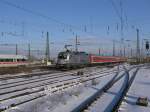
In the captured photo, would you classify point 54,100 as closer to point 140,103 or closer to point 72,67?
point 140,103

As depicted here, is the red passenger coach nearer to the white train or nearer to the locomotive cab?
the locomotive cab

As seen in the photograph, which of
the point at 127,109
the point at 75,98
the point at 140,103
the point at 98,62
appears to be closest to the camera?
the point at 127,109

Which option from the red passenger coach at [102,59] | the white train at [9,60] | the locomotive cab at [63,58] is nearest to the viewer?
the locomotive cab at [63,58]

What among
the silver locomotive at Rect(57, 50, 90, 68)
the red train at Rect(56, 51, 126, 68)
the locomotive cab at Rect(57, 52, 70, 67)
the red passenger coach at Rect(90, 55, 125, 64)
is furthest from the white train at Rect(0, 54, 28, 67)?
the silver locomotive at Rect(57, 50, 90, 68)

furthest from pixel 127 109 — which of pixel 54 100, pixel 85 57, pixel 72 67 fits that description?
pixel 85 57

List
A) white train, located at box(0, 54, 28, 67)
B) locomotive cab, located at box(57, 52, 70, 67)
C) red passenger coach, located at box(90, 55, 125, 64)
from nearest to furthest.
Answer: locomotive cab, located at box(57, 52, 70, 67)
red passenger coach, located at box(90, 55, 125, 64)
white train, located at box(0, 54, 28, 67)

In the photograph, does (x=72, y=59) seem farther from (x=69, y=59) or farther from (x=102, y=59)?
(x=102, y=59)

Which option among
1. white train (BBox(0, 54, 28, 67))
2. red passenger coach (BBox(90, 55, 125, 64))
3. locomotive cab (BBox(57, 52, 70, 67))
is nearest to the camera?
locomotive cab (BBox(57, 52, 70, 67))

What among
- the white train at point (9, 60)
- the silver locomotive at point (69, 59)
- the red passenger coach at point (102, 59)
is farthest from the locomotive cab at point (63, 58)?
the white train at point (9, 60)

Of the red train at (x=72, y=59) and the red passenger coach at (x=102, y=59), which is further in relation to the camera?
the red passenger coach at (x=102, y=59)

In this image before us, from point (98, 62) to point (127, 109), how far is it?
177 feet

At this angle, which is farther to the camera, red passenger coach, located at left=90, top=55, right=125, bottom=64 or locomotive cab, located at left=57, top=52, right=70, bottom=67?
red passenger coach, located at left=90, top=55, right=125, bottom=64

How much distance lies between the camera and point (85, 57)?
54688 millimetres

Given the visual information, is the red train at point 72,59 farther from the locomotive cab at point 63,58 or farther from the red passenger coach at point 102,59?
the red passenger coach at point 102,59
